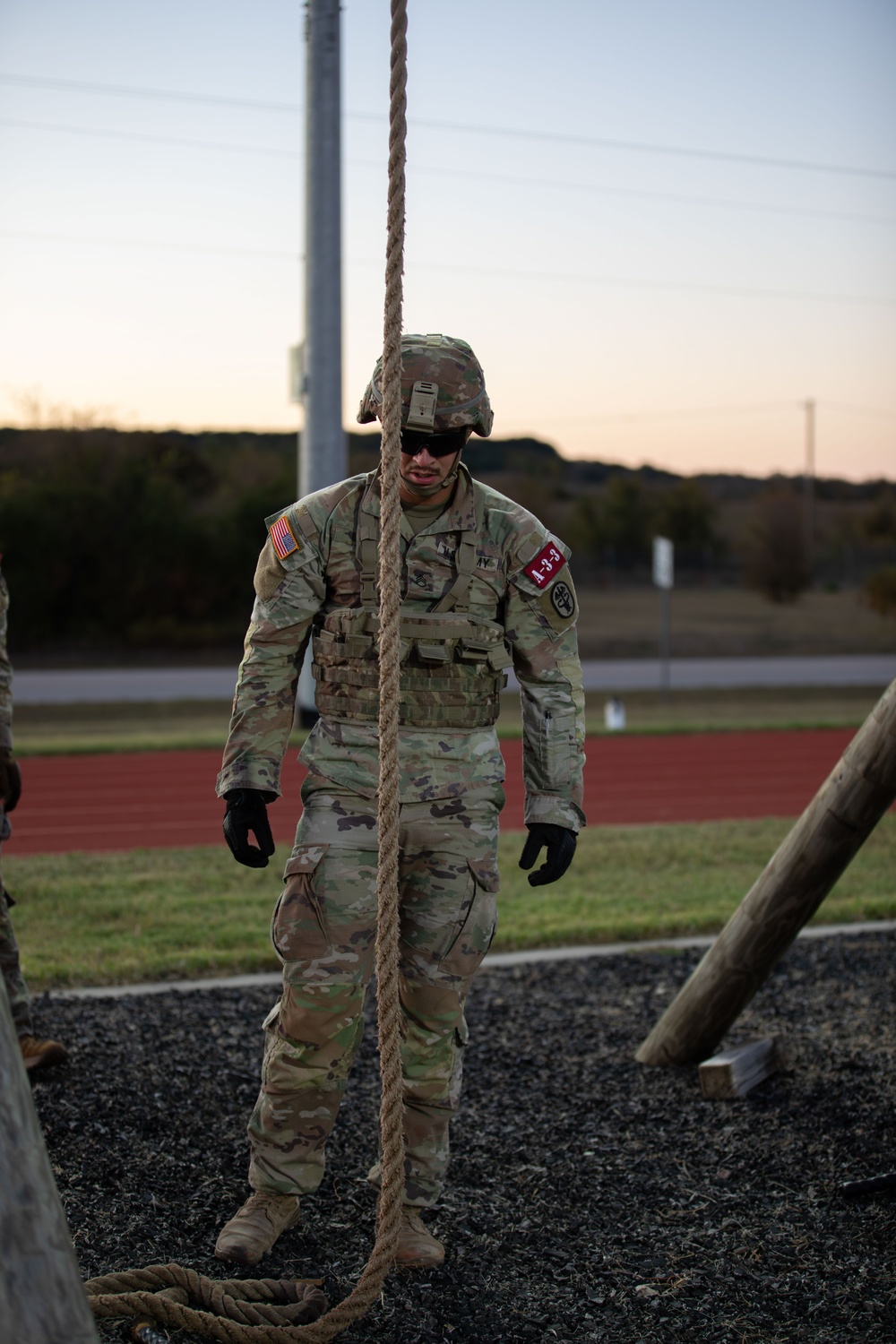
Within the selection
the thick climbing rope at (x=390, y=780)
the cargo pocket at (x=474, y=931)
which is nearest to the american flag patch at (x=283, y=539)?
the thick climbing rope at (x=390, y=780)

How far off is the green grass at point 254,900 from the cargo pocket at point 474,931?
8.32 feet

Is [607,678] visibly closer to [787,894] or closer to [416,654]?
[787,894]

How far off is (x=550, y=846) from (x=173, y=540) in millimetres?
35926

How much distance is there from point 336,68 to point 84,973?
10909 millimetres

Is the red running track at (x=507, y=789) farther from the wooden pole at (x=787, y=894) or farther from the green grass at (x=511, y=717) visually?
the wooden pole at (x=787, y=894)

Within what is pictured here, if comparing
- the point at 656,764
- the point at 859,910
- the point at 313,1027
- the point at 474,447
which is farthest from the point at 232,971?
the point at 474,447

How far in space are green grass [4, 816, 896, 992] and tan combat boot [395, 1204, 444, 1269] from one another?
2.45m

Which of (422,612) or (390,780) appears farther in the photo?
(422,612)

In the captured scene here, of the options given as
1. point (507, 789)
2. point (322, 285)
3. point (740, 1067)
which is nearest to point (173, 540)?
point (322, 285)

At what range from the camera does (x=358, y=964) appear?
10.1 feet

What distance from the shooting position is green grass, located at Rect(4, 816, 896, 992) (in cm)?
564

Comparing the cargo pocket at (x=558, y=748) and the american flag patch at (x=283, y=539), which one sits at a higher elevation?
the american flag patch at (x=283, y=539)

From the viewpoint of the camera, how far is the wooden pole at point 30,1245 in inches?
61.8

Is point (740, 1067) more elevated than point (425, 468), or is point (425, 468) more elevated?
point (425, 468)
